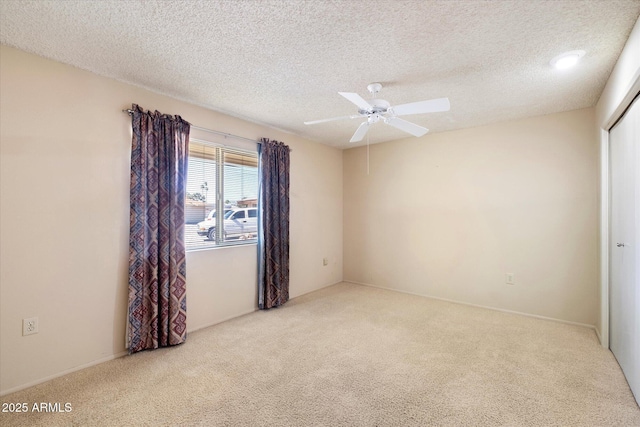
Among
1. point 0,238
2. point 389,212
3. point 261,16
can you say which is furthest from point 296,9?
point 389,212

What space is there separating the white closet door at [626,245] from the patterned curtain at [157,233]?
3.64 meters

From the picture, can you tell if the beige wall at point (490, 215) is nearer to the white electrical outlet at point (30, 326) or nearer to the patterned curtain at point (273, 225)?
the patterned curtain at point (273, 225)

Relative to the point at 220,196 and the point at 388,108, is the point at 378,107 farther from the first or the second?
the point at 220,196

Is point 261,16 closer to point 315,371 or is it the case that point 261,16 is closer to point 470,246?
point 315,371

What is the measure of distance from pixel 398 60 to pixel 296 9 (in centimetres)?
93

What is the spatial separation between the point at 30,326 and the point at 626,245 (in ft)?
14.8

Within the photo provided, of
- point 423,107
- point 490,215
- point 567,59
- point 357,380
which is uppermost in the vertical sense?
point 567,59

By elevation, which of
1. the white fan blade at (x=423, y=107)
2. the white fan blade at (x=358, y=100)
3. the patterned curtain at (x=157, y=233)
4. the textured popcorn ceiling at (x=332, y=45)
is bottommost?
the patterned curtain at (x=157, y=233)

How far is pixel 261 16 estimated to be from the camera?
174cm

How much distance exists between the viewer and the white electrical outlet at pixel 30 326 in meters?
2.14

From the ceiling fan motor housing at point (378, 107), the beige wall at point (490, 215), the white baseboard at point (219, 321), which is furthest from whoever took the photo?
the beige wall at point (490, 215)

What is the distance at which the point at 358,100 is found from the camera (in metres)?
2.09

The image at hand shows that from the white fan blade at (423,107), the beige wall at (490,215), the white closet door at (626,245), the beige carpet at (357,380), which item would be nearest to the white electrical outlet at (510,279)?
the beige wall at (490,215)

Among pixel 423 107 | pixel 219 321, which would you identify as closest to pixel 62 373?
pixel 219 321
